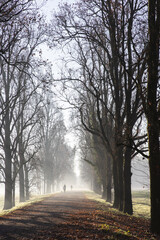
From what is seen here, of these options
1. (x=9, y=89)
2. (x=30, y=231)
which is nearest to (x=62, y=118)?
(x=9, y=89)

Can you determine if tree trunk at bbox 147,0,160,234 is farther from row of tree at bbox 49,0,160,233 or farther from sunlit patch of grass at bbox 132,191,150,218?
sunlit patch of grass at bbox 132,191,150,218

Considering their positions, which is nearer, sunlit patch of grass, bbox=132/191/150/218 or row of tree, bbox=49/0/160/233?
row of tree, bbox=49/0/160/233

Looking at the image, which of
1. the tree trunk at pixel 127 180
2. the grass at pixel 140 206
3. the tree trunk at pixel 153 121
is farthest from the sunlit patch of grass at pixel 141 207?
the tree trunk at pixel 153 121

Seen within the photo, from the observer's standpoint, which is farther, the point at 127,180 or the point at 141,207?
the point at 141,207

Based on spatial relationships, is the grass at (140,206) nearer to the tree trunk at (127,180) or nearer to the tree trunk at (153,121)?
the tree trunk at (127,180)

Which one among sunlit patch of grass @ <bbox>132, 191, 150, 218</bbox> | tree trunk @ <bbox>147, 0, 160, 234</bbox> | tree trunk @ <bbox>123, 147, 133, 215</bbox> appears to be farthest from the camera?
sunlit patch of grass @ <bbox>132, 191, 150, 218</bbox>

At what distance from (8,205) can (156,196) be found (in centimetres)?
1452

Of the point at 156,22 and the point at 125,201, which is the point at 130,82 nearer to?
the point at 156,22

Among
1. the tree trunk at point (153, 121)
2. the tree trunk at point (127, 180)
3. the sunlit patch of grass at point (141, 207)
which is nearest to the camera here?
the tree trunk at point (153, 121)

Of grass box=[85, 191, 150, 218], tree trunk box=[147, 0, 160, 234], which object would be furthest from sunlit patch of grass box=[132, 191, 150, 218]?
tree trunk box=[147, 0, 160, 234]

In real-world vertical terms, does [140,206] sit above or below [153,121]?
below

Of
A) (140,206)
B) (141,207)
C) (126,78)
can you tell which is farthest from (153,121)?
(140,206)

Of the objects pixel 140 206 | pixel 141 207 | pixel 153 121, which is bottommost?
pixel 140 206

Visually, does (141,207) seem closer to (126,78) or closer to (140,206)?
(140,206)
